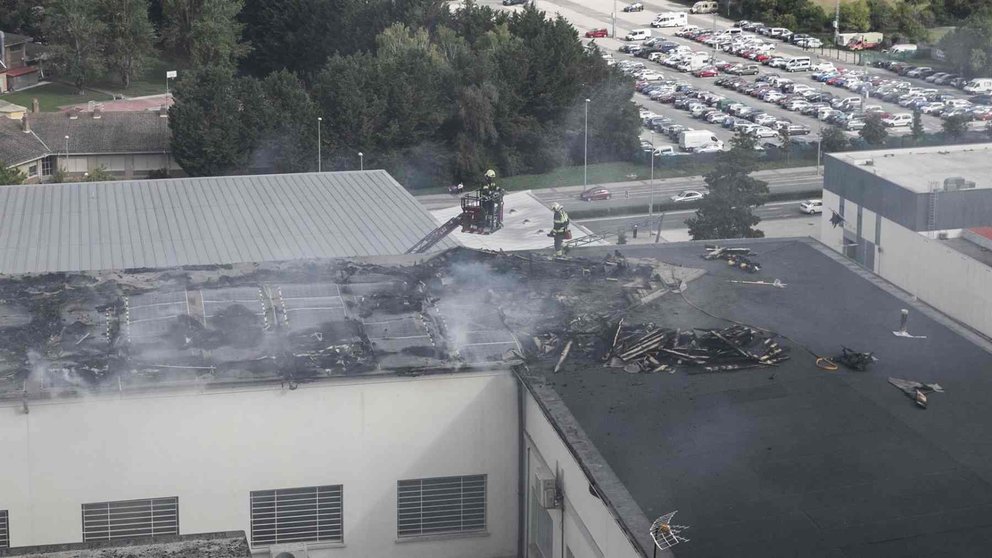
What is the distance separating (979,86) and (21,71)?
109 ft

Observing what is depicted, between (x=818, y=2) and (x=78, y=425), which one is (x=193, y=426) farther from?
(x=818, y=2)

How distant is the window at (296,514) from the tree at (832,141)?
106 feet

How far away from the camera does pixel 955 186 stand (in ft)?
74.2

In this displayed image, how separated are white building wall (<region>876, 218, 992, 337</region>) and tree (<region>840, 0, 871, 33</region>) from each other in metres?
35.4

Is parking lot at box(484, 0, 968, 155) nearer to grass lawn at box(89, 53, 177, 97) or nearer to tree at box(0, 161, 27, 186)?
grass lawn at box(89, 53, 177, 97)

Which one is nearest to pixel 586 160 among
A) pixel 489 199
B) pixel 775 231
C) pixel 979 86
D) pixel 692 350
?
pixel 775 231

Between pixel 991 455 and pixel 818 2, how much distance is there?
4986cm

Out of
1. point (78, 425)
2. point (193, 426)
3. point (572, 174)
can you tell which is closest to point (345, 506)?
point (193, 426)

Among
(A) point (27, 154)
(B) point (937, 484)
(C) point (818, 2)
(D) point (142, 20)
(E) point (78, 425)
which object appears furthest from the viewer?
(C) point (818, 2)

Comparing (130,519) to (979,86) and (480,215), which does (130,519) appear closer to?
(480,215)

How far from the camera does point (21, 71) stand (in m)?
50.8

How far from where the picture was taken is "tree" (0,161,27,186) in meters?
37.2

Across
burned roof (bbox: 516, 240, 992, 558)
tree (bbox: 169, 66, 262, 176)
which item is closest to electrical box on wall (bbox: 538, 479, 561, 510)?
burned roof (bbox: 516, 240, 992, 558)

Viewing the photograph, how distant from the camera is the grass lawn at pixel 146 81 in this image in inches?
2003
